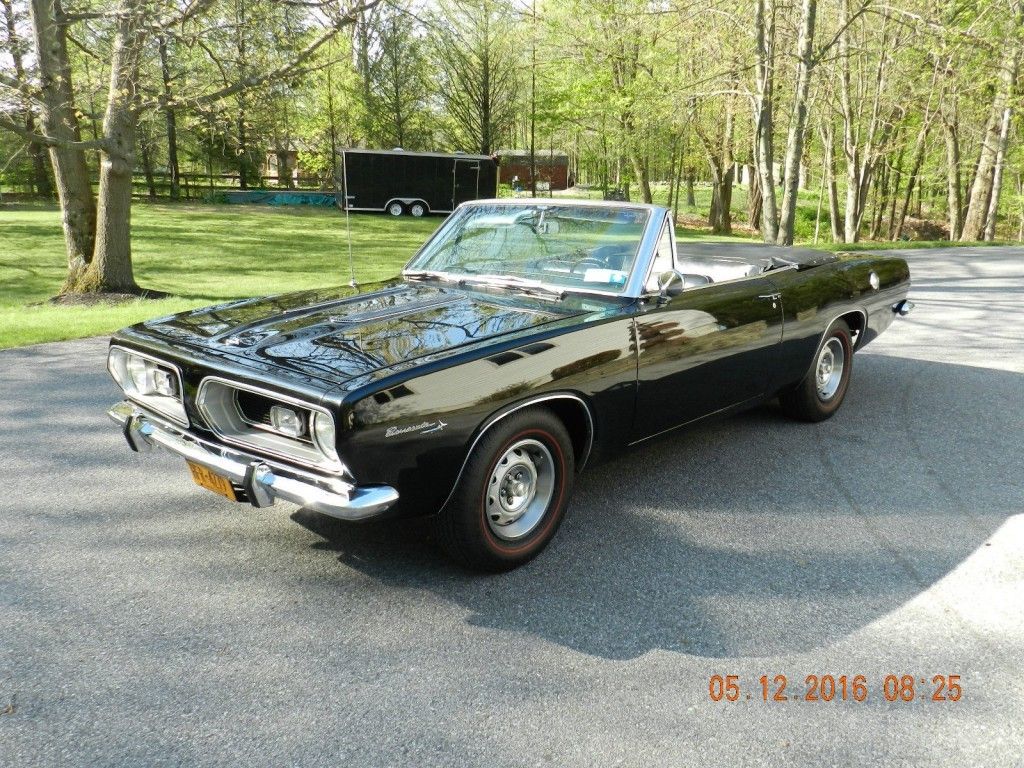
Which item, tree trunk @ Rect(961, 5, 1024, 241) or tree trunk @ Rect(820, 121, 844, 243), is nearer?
tree trunk @ Rect(961, 5, 1024, 241)

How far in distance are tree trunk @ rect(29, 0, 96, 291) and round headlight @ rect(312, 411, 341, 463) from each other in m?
9.33

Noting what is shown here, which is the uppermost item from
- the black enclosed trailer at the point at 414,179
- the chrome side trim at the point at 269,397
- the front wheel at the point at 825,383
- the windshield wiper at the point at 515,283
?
the black enclosed trailer at the point at 414,179

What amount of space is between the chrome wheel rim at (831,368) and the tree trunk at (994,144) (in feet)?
68.2

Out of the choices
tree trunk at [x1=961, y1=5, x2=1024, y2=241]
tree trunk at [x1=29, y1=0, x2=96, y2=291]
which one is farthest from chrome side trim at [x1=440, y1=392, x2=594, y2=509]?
tree trunk at [x1=961, y1=5, x2=1024, y2=241]

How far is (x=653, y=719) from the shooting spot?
2516 millimetres

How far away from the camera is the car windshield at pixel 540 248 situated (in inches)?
162

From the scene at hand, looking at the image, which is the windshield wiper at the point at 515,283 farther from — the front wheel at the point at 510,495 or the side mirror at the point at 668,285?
the front wheel at the point at 510,495

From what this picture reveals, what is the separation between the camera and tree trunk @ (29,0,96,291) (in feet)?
33.9

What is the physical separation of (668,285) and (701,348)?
403 mm

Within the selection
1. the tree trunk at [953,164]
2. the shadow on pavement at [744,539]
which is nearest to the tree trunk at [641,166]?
the tree trunk at [953,164]

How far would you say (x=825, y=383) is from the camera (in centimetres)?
563

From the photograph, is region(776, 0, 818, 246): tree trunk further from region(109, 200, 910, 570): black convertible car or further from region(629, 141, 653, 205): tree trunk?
region(629, 141, 653, 205): tree trunk

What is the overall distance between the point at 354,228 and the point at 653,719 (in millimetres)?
25661

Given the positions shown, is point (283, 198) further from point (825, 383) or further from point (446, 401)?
point (446, 401)
